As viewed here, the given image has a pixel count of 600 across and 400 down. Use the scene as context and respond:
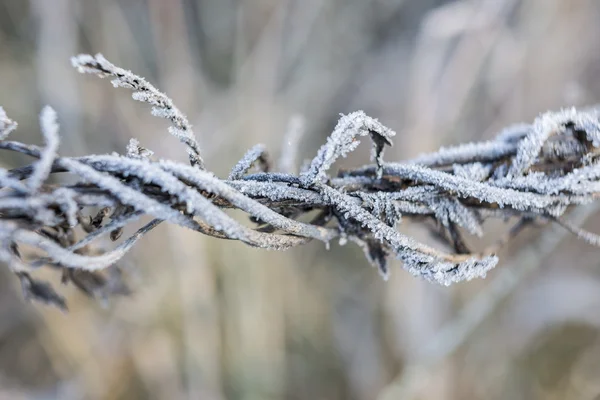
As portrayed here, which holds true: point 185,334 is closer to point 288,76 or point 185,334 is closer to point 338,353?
point 338,353

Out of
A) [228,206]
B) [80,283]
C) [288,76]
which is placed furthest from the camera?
[288,76]

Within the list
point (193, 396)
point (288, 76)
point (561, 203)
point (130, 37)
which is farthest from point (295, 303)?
point (561, 203)

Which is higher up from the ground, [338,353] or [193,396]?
[338,353]

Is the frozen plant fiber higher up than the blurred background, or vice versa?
the blurred background

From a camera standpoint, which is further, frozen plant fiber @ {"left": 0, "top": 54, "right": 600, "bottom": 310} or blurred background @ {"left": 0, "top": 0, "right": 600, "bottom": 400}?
blurred background @ {"left": 0, "top": 0, "right": 600, "bottom": 400}

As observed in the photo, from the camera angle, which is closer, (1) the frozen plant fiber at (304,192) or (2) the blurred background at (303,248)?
(1) the frozen plant fiber at (304,192)
